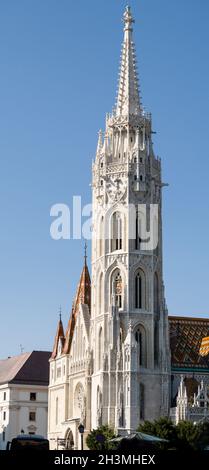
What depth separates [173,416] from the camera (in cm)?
8912

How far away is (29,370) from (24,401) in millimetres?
5295

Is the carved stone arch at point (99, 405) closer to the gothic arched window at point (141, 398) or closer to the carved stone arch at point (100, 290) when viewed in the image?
the gothic arched window at point (141, 398)

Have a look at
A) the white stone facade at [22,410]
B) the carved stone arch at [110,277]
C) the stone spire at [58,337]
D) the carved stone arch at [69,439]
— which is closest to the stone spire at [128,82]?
the carved stone arch at [110,277]

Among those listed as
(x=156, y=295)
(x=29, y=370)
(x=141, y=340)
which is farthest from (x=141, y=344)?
(x=29, y=370)

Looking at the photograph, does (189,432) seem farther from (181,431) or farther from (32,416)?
(32,416)

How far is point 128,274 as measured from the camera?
92938 mm

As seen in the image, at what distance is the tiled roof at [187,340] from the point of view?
9550 centimetres

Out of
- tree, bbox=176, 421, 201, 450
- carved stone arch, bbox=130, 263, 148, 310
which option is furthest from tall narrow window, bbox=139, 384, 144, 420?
tree, bbox=176, 421, 201, 450

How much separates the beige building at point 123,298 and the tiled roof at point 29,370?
19.5 metres

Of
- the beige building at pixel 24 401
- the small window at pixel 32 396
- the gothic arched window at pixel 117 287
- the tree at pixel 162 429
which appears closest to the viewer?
the tree at pixel 162 429

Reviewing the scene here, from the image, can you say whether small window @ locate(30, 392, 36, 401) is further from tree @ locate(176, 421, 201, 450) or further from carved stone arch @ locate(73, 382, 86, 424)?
tree @ locate(176, 421, 201, 450)

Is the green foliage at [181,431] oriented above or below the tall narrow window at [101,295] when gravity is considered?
below

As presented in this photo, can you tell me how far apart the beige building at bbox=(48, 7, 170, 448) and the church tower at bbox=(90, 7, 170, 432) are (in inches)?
4.0
